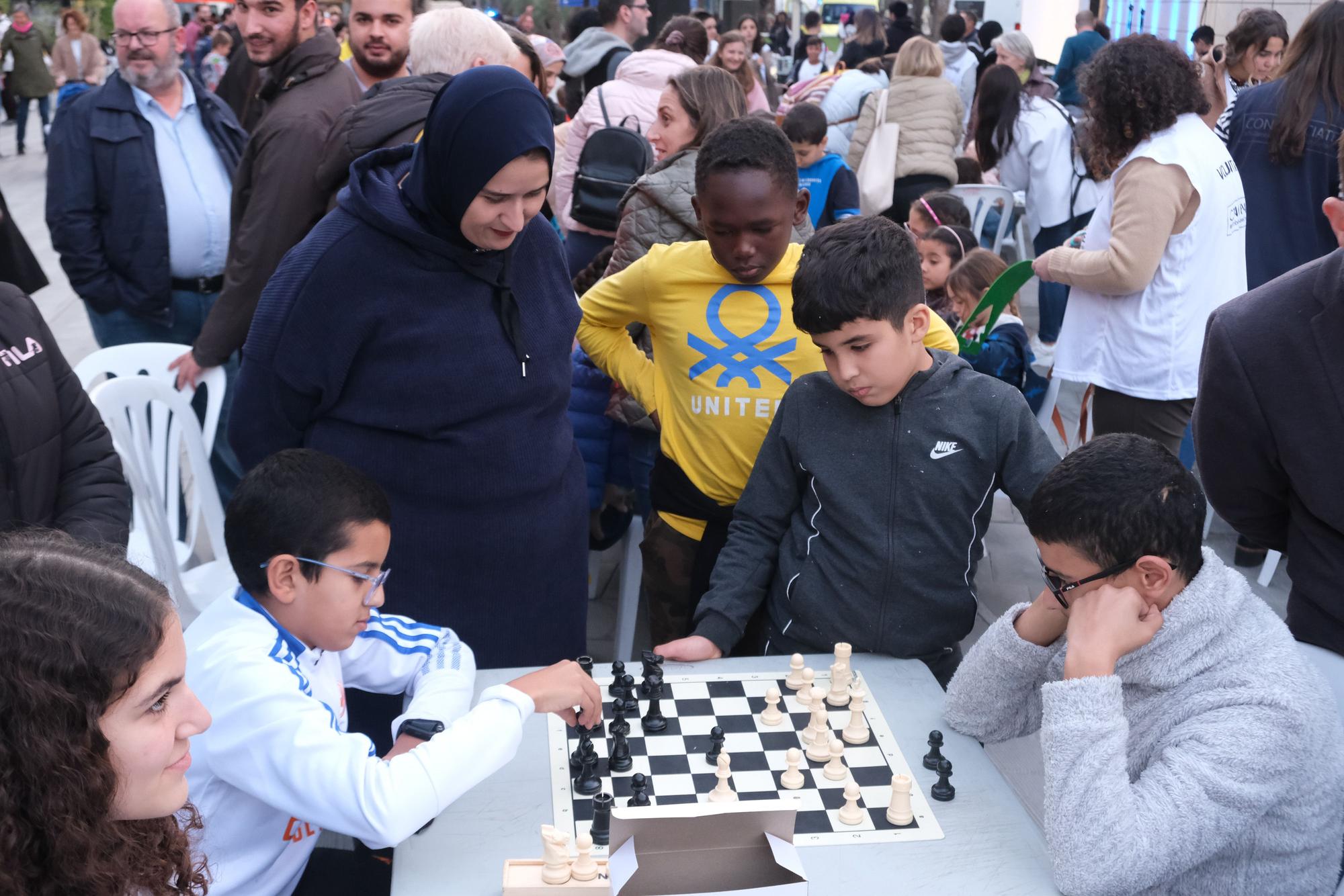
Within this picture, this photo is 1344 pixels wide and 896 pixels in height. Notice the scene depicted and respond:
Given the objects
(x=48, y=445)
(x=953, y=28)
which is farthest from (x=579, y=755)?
(x=953, y=28)

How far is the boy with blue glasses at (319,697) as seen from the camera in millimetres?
1562

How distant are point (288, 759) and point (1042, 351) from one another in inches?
218

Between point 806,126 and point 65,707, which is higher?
point 65,707

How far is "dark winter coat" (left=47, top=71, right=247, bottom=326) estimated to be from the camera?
149 inches

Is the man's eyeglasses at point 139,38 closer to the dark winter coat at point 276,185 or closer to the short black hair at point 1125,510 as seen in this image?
the dark winter coat at point 276,185

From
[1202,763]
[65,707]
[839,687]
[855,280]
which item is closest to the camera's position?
[65,707]

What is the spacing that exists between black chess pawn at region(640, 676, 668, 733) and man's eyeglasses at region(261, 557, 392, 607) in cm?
48

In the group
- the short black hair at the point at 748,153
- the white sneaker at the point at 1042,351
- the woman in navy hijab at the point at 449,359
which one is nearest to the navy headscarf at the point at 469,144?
the woman in navy hijab at the point at 449,359

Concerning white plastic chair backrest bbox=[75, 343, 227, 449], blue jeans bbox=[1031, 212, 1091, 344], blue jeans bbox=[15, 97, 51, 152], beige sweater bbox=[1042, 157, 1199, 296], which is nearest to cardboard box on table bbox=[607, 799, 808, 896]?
white plastic chair backrest bbox=[75, 343, 227, 449]

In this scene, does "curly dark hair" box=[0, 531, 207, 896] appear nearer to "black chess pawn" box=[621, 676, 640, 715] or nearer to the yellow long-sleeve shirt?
"black chess pawn" box=[621, 676, 640, 715]

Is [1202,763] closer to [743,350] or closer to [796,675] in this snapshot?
[796,675]

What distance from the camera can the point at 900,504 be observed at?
2.16 meters

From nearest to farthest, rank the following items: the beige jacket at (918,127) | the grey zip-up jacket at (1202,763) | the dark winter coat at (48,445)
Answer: the grey zip-up jacket at (1202,763), the dark winter coat at (48,445), the beige jacket at (918,127)

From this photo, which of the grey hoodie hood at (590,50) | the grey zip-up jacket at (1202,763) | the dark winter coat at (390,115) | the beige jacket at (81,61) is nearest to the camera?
the grey zip-up jacket at (1202,763)
